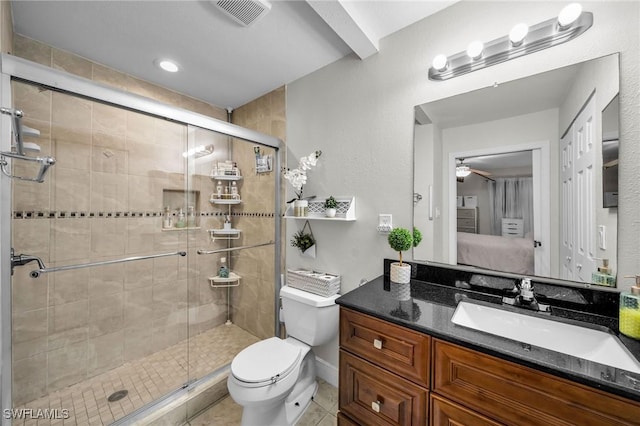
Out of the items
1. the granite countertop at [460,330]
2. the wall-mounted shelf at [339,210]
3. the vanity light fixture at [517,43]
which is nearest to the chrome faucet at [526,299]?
the granite countertop at [460,330]

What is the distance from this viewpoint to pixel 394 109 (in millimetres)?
1560

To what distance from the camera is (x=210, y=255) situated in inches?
85.5

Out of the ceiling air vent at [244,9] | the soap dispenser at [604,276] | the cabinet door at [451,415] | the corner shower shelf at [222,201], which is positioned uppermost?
the ceiling air vent at [244,9]

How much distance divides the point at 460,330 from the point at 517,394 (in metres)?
0.21

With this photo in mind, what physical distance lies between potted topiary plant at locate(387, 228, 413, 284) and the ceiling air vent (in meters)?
1.40

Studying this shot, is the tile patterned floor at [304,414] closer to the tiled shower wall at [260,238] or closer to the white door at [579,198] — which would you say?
the tiled shower wall at [260,238]

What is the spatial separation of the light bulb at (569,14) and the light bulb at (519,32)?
0.11 meters

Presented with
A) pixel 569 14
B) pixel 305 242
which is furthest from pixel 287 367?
pixel 569 14

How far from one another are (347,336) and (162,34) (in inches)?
80.9

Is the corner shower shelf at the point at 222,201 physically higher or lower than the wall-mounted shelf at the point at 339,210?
higher

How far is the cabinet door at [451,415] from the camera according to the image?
80cm

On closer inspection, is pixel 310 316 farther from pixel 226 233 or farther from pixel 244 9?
pixel 244 9

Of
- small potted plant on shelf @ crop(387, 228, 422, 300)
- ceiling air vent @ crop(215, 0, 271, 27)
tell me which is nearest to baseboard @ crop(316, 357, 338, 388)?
small potted plant on shelf @ crop(387, 228, 422, 300)

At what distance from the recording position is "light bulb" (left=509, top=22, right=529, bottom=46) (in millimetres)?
1109
